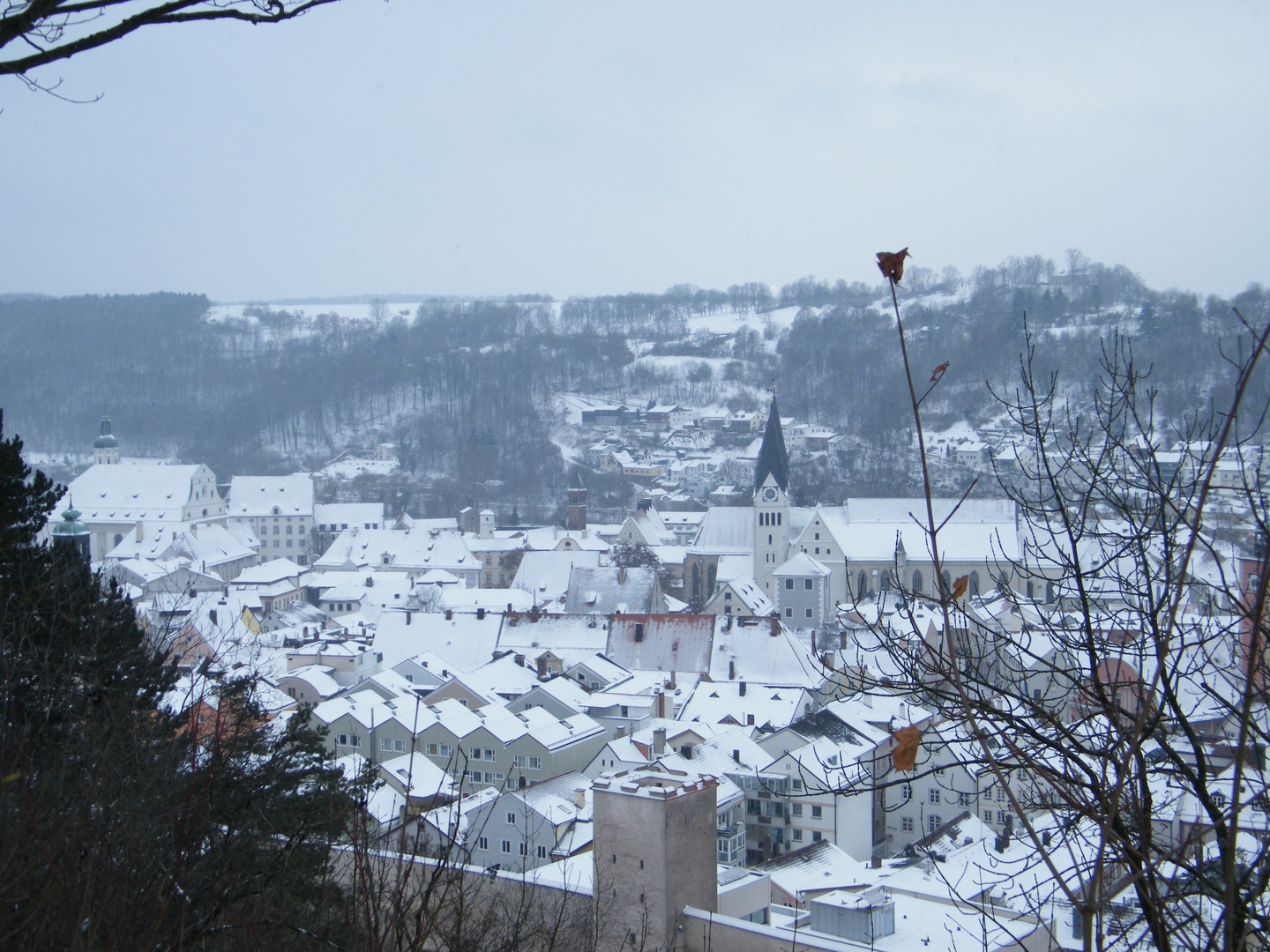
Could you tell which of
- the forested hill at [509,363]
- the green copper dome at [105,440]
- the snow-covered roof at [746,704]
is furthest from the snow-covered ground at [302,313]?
the snow-covered roof at [746,704]

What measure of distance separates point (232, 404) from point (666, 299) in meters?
49.9

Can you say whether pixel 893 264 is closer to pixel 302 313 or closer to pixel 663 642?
pixel 663 642

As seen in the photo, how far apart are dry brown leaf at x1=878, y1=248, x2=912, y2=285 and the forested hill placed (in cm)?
6584

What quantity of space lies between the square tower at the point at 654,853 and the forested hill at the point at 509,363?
195ft

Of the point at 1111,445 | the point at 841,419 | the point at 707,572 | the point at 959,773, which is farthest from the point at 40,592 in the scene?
the point at 841,419

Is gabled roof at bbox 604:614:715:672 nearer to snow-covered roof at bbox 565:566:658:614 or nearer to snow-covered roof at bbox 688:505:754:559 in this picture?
snow-covered roof at bbox 565:566:658:614

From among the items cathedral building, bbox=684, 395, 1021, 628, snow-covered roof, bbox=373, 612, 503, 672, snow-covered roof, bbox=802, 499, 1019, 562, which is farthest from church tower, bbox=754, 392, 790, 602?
snow-covered roof, bbox=373, 612, 503, 672

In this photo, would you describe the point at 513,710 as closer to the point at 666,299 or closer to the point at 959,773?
the point at 959,773

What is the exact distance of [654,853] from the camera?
7.77m

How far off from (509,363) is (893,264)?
108m

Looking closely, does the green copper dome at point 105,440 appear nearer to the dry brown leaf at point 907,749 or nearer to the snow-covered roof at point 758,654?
the snow-covered roof at point 758,654

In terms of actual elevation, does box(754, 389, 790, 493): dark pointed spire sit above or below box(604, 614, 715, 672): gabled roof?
above

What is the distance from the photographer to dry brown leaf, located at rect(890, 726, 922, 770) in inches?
65.4

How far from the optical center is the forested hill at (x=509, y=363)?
266ft
